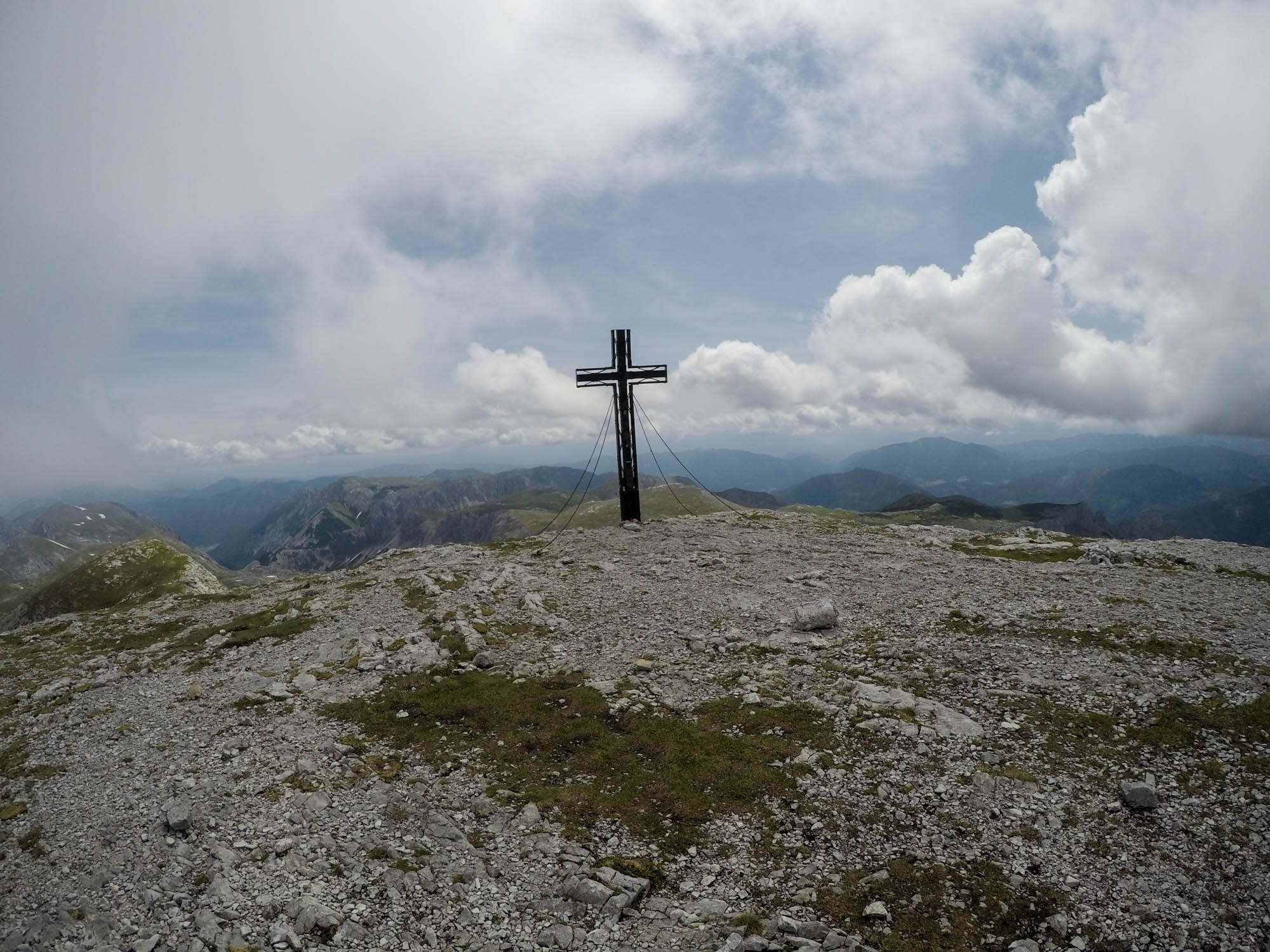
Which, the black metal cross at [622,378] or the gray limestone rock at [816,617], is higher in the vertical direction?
the black metal cross at [622,378]

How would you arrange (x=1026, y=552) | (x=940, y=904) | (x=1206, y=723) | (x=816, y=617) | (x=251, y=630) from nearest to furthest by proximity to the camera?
(x=940, y=904) → (x=1206, y=723) → (x=816, y=617) → (x=251, y=630) → (x=1026, y=552)

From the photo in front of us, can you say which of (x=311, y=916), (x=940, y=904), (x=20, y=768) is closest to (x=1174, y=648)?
(x=940, y=904)

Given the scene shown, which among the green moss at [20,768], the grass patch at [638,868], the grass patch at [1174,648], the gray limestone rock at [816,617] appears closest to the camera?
the grass patch at [638,868]

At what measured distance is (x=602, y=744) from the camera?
663 inches

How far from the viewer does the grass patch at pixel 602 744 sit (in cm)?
1420

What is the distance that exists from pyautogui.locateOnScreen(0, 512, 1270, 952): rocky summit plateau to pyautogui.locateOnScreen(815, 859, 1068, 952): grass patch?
0.06m

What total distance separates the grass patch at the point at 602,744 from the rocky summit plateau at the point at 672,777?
107 mm

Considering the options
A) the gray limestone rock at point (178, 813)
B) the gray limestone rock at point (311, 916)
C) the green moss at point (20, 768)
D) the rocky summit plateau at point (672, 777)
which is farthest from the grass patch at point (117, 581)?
the gray limestone rock at point (311, 916)

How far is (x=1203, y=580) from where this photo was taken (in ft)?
92.8

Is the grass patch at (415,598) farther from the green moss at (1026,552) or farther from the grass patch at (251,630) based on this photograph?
the green moss at (1026,552)

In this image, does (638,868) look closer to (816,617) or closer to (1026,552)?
(816,617)

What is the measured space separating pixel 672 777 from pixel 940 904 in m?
6.44

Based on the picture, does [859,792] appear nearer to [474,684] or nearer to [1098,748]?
[1098,748]

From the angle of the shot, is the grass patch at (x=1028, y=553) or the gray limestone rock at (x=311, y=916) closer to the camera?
the gray limestone rock at (x=311, y=916)
